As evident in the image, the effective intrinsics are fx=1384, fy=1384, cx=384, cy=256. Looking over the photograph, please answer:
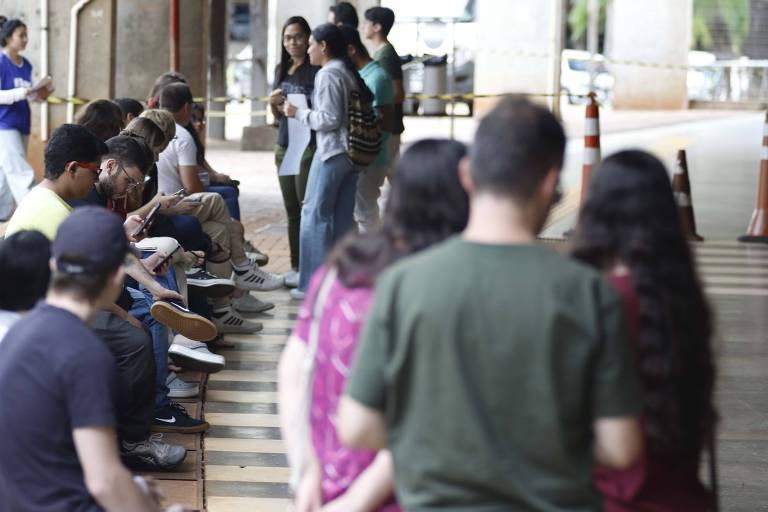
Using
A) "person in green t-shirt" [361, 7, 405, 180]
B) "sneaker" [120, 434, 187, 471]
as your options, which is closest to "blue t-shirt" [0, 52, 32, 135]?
"person in green t-shirt" [361, 7, 405, 180]

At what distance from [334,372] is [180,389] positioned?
3614 mm

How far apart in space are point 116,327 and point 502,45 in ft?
96.5

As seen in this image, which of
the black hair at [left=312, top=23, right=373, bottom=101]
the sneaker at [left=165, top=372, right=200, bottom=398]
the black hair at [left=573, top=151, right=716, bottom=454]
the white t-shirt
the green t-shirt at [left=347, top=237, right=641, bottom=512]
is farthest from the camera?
the black hair at [left=312, top=23, right=373, bottom=101]

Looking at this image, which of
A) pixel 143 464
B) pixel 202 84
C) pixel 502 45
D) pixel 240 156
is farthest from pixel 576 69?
pixel 143 464

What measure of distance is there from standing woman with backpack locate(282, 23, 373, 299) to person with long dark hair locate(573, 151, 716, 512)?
5.45 metres

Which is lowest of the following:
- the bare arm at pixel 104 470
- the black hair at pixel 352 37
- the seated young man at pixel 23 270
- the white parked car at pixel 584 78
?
the bare arm at pixel 104 470

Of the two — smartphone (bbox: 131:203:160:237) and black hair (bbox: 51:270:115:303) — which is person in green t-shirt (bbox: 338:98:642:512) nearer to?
black hair (bbox: 51:270:115:303)

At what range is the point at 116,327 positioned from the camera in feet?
16.3

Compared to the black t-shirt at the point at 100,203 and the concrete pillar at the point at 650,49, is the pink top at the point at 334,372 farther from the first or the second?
the concrete pillar at the point at 650,49

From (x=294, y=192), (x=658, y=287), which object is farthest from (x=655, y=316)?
(x=294, y=192)

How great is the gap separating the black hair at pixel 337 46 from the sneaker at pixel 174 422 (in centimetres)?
303

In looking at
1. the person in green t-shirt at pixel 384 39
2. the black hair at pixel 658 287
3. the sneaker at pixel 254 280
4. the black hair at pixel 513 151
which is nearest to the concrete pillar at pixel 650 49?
the person in green t-shirt at pixel 384 39

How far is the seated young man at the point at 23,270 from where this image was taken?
359 cm

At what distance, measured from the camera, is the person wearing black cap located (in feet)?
9.74
